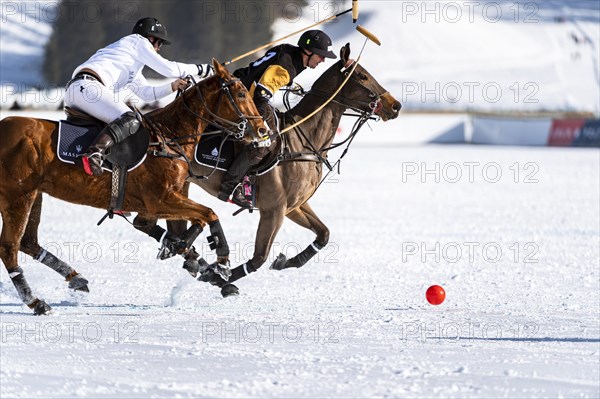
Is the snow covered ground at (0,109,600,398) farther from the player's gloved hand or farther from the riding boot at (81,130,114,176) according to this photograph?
the player's gloved hand

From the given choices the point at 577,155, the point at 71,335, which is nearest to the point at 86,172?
the point at 71,335

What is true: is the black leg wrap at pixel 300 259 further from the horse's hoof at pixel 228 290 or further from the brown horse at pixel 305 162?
the horse's hoof at pixel 228 290

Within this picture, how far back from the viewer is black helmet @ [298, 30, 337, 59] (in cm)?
976

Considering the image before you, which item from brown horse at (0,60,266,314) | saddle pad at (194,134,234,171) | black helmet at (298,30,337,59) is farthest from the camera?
black helmet at (298,30,337,59)

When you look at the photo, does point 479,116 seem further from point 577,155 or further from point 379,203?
point 379,203

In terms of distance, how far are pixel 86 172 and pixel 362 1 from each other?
91.0 meters

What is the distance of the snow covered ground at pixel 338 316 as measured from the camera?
6.17 m

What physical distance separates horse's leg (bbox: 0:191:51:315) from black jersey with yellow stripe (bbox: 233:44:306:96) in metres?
2.33

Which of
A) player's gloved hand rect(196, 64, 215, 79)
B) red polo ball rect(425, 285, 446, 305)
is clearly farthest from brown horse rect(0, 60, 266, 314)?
red polo ball rect(425, 285, 446, 305)

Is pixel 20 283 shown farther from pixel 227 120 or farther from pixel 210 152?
pixel 227 120

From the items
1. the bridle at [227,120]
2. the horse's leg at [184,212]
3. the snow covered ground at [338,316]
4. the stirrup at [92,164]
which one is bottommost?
the snow covered ground at [338,316]

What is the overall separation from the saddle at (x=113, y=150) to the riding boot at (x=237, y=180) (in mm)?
1132

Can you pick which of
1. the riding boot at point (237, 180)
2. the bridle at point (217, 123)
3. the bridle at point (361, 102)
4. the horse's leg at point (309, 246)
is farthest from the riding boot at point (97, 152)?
the bridle at point (361, 102)

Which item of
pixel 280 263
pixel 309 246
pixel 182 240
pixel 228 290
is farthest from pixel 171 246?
pixel 309 246
